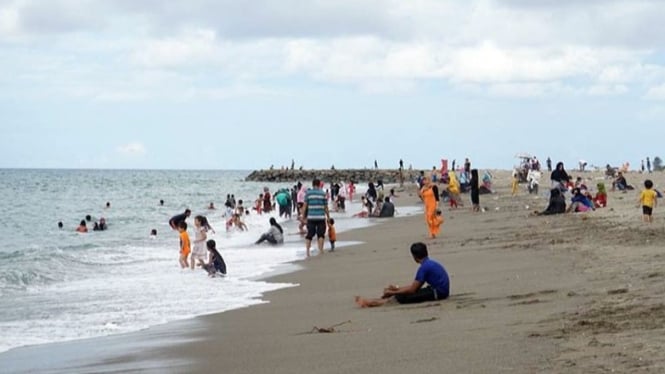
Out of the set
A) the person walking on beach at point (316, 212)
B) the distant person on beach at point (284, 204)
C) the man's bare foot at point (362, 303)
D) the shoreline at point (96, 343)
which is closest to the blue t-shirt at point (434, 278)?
the man's bare foot at point (362, 303)

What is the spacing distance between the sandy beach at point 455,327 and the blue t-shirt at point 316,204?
3632 mm

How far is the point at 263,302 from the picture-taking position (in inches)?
493

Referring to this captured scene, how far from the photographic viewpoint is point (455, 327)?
8422 mm

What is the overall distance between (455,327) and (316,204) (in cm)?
1110

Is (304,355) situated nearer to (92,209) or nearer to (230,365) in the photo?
(230,365)

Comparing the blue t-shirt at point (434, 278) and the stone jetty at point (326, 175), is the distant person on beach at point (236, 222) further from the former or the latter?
the stone jetty at point (326, 175)

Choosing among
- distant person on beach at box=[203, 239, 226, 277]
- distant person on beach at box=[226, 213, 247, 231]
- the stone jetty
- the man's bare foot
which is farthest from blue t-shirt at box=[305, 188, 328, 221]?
the stone jetty

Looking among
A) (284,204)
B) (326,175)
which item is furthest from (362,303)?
(326,175)

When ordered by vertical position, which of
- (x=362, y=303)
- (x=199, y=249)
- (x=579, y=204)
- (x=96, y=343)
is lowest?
(x=96, y=343)

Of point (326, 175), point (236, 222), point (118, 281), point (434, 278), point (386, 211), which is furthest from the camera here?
point (326, 175)

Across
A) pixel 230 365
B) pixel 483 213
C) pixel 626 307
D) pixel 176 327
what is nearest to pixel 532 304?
pixel 626 307

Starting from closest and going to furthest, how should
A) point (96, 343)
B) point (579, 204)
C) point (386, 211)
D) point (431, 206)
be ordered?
point (96, 343) → point (431, 206) → point (579, 204) → point (386, 211)

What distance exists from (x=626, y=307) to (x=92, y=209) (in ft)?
162

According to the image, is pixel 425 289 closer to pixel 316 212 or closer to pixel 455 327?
pixel 455 327
